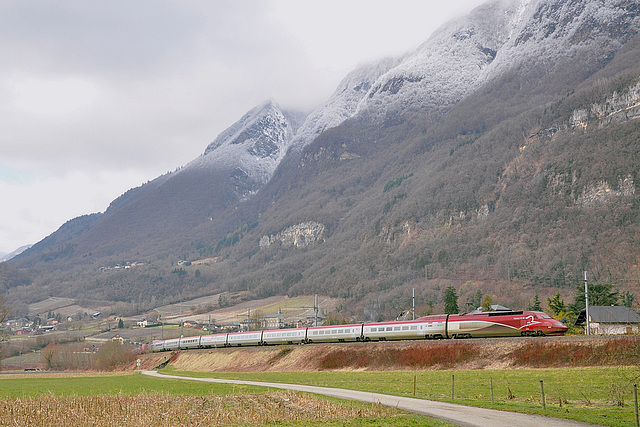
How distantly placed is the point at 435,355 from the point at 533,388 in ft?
76.8

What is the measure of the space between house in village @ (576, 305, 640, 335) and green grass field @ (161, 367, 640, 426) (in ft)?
156

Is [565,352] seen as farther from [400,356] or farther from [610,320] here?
[610,320]

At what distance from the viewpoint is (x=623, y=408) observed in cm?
3105

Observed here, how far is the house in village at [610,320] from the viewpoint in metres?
92.0

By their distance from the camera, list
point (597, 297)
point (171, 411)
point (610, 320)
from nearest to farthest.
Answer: point (171, 411)
point (610, 320)
point (597, 297)

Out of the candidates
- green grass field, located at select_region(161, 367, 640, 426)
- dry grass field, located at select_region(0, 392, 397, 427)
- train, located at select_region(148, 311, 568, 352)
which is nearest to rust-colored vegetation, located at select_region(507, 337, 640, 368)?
green grass field, located at select_region(161, 367, 640, 426)

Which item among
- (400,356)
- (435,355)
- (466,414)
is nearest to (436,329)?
(400,356)

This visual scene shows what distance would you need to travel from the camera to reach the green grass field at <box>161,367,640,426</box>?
101 ft

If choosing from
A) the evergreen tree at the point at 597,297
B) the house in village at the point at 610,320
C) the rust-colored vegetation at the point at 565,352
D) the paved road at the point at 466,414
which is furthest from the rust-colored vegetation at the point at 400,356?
the evergreen tree at the point at 597,297

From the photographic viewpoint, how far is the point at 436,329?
7212 centimetres

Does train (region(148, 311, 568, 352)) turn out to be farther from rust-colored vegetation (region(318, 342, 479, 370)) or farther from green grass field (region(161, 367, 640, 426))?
green grass field (region(161, 367, 640, 426))

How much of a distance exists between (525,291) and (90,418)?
166084 mm

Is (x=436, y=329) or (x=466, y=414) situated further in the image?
(x=436, y=329)

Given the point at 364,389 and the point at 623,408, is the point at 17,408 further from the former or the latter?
the point at 623,408
